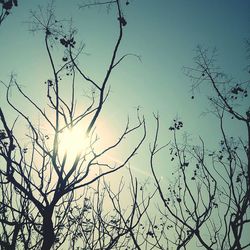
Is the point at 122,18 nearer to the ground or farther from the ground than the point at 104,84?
farther from the ground

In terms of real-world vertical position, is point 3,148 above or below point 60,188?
above

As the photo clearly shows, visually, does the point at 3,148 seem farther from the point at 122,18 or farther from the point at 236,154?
the point at 236,154

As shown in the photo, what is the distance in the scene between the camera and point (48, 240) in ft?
13.4

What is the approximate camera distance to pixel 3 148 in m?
4.48

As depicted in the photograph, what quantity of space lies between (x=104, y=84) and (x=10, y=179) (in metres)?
2.18

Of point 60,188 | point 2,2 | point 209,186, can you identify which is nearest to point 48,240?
point 60,188

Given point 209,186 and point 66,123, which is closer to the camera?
point 66,123

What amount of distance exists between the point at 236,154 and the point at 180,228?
2.61m

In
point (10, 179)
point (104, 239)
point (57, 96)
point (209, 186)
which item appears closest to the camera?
point (10, 179)

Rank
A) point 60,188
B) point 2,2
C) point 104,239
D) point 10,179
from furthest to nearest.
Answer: point 104,239
point 2,2
point 60,188
point 10,179

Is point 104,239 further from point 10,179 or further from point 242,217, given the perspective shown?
point 10,179

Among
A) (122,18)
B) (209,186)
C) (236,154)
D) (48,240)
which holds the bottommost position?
(48,240)

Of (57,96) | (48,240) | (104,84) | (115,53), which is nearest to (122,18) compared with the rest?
(115,53)

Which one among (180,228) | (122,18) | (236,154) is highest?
(122,18)
